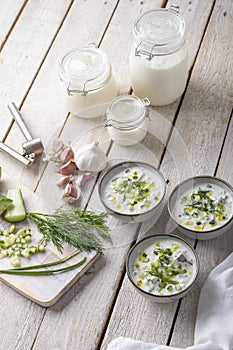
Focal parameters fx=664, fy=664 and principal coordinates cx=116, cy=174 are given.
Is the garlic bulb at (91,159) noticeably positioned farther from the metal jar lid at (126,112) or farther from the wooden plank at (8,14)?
the wooden plank at (8,14)

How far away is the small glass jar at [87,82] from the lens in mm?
2203

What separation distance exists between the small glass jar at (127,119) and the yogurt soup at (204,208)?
0.96 feet

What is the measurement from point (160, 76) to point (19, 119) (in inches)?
20.3

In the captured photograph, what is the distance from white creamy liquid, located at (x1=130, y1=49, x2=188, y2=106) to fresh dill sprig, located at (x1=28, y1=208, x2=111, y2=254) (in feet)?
1.68

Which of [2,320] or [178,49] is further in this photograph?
[178,49]

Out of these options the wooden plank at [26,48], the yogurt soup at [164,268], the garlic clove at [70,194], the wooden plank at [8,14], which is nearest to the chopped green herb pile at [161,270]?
the yogurt soup at [164,268]

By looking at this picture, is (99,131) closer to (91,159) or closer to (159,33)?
(91,159)

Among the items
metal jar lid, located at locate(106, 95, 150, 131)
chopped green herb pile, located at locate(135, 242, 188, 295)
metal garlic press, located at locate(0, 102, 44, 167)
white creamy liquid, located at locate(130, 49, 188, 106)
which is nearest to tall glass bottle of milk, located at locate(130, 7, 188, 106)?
white creamy liquid, located at locate(130, 49, 188, 106)

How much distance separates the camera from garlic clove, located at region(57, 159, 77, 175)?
2.13 meters

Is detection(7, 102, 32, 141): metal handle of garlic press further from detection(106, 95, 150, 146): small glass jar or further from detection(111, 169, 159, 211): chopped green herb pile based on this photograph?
detection(111, 169, 159, 211): chopped green herb pile

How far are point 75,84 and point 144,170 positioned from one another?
384 mm

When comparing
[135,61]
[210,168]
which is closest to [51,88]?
[135,61]

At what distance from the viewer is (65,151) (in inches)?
85.4

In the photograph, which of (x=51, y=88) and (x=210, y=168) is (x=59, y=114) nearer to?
(x=51, y=88)
